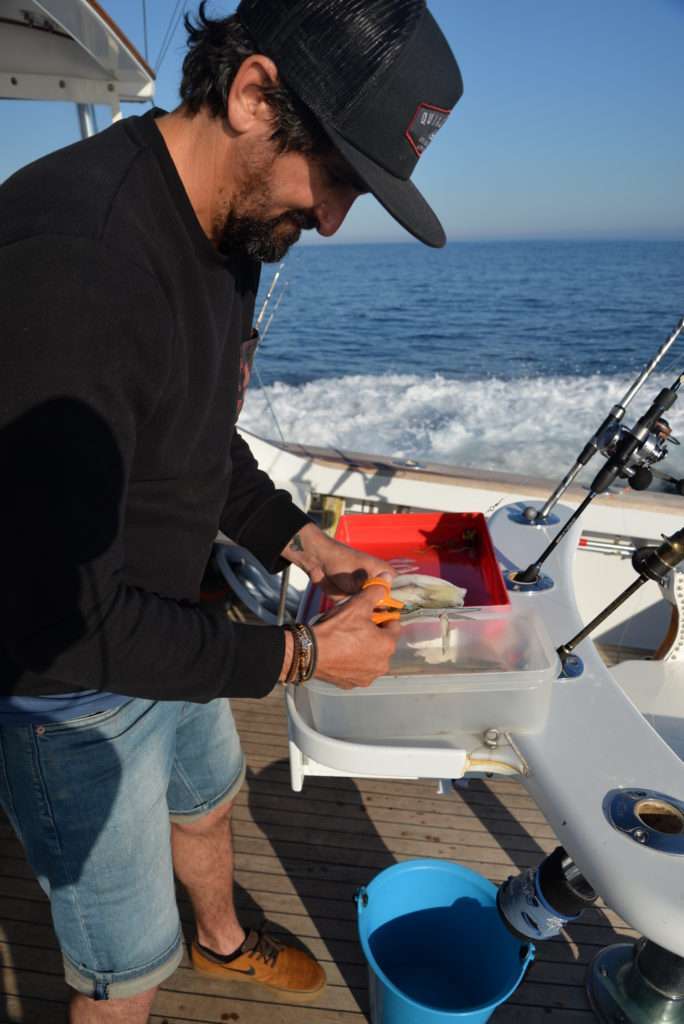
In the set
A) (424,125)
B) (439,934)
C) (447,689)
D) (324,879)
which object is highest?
(424,125)

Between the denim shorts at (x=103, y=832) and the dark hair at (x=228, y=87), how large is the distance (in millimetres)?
891

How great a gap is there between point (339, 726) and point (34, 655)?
1.58ft

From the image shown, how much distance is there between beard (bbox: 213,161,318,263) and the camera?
1.03 m

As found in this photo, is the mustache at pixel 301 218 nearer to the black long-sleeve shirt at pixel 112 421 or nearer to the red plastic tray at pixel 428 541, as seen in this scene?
the black long-sleeve shirt at pixel 112 421

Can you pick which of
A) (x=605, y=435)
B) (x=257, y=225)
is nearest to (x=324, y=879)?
(x=605, y=435)

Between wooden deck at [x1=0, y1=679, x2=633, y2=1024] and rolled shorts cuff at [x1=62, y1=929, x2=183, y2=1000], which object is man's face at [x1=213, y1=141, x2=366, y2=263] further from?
wooden deck at [x1=0, y1=679, x2=633, y2=1024]

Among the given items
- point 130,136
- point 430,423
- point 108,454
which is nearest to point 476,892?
point 108,454

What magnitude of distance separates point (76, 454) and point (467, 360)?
12657mm

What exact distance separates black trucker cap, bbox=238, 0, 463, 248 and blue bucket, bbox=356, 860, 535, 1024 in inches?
61.9

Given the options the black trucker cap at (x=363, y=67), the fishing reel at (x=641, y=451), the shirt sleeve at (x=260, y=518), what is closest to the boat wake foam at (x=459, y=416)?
the fishing reel at (x=641, y=451)

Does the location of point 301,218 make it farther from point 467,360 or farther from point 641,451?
point 467,360

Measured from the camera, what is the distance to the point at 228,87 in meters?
1.00

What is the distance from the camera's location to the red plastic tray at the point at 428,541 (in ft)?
4.73

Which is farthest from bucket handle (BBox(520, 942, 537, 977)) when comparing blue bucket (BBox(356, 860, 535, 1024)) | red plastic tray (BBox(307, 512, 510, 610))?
red plastic tray (BBox(307, 512, 510, 610))
